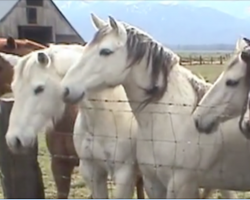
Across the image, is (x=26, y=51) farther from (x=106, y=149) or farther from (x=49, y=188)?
(x=106, y=149)

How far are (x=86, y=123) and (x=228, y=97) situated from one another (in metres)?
0.97

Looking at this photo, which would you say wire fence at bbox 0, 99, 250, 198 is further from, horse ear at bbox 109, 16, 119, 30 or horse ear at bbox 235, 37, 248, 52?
horse ear at bbox 109, 16, 119, 30

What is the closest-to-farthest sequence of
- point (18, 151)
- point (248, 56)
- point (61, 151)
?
point (248, 56), point (18, 151), point (61, 151)

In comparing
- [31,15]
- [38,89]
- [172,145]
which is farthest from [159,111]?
[31,15]

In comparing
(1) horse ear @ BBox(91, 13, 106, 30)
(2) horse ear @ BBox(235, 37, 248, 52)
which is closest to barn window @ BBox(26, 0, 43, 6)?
(1) horse ear @ BBox(91, 13, 106, 30)

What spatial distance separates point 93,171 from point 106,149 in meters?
0.18

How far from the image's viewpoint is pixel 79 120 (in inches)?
134

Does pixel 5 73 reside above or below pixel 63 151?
above

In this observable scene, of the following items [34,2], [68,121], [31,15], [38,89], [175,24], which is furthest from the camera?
[175,24]

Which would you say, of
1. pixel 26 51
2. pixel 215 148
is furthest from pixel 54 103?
pixel 26 51

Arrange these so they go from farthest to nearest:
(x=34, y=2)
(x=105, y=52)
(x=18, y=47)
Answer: (x=34, y=2)
(x=18, y=47)
(x=105, y=52)

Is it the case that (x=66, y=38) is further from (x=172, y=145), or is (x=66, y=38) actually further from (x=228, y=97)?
(x=228, y=97)

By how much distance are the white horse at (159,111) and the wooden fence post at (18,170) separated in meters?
0.76

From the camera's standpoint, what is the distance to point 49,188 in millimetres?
4906
